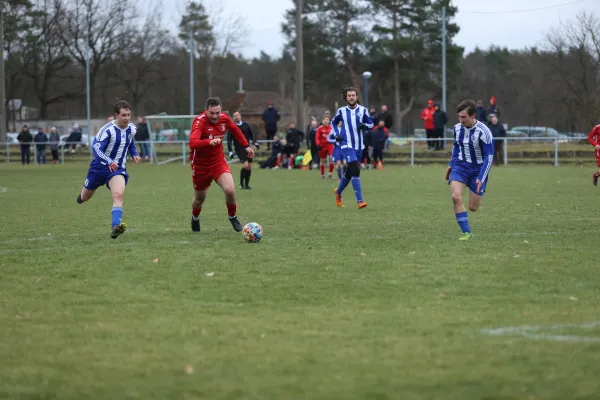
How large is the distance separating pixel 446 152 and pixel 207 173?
80.9 ft

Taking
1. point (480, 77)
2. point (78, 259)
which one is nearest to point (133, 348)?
point (78, 259)

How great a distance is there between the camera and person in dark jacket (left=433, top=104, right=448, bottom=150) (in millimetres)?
34531

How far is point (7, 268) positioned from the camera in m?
8.52

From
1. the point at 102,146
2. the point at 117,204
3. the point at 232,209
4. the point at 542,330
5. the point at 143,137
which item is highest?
the point at 143,137

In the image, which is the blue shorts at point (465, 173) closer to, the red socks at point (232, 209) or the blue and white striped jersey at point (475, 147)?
the blue and white striped jersey at point (475, 147)

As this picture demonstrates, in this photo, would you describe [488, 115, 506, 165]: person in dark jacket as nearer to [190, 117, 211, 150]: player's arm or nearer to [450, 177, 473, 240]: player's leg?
[450, 177, 473, 240]: player's leg

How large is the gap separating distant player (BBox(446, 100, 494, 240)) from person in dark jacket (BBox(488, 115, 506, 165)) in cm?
2050

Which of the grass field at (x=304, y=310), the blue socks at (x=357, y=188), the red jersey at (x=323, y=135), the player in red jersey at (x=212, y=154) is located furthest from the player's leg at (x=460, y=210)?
the red jersey at (x=323, y=135)

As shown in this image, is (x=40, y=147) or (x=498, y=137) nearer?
(x=498, y=137)

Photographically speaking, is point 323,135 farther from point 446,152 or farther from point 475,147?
point 475,147

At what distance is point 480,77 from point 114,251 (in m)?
68.8

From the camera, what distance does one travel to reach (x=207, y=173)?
11.3 meters

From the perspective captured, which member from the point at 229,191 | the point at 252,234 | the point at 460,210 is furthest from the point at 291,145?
the point at 252,234

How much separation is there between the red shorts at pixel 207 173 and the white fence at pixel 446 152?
21.2 metres
